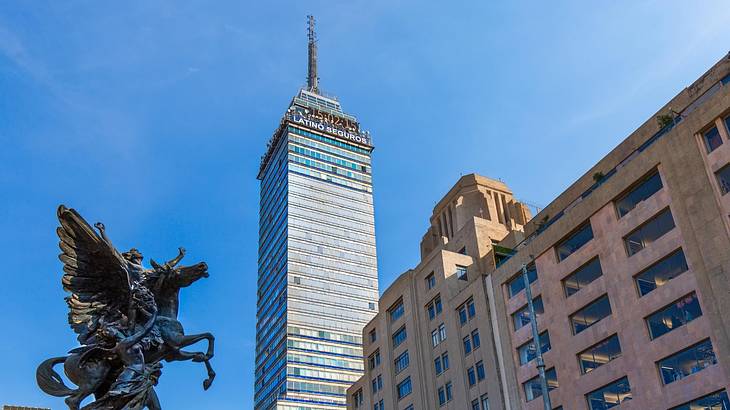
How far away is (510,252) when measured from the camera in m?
62.8

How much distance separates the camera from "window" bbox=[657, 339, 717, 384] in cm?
4038

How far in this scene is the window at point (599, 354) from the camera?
4641cm

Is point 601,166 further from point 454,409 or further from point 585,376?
point 454,409

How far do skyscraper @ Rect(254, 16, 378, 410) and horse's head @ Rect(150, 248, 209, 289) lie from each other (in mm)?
105391

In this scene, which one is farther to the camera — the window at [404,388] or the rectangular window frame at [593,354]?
the window at [404,388]

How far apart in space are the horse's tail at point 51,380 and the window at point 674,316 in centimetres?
3543

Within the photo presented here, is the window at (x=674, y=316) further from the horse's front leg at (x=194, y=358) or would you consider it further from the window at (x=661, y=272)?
the horse's front leg at (x=194, y=358)

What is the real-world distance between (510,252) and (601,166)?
10987mm

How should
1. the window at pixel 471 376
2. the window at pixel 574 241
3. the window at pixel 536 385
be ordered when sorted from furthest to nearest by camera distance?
the window at pixel 471 376, the window at pixel 536 385, the window at pixel 574 241

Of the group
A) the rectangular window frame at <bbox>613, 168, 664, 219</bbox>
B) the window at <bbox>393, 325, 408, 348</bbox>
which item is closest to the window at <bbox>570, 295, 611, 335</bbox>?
the rectangular window frame at <bbox>613, 168, 664, 219</bbox>

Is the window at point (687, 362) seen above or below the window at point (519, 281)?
below

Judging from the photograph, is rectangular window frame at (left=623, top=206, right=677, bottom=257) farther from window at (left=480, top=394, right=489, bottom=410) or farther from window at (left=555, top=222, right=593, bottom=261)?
window at (left=480, top=394, right=489, bottom=410)

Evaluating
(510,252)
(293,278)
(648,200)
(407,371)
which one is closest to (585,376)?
(648,200)

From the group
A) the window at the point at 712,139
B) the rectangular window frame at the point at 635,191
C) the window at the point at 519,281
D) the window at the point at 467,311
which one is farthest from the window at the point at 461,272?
the window at the point at 712,139
